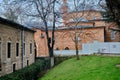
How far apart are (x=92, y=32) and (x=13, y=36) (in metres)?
30.4

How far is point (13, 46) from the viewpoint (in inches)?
888

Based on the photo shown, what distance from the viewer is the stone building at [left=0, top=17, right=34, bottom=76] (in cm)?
1932

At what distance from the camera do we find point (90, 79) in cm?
1702

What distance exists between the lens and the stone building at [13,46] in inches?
761

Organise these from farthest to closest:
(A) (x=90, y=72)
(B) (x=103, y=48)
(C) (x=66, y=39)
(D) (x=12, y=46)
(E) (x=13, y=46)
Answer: (C) (x=66, y=39) < (B) (x=103, y=48) < (E) (x=13, y=46) < (D) (x=12, y=46) < (A) (x=90, y=72)


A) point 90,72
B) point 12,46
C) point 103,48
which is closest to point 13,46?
point 12,46

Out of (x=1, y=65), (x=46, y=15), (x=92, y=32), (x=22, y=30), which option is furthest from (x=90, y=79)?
(x=92, y=32)

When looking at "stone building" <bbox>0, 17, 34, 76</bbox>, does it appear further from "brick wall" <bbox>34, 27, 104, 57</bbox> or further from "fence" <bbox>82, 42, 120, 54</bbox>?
"brick wall" <bbox>34, 27, 104, 57</bbox>

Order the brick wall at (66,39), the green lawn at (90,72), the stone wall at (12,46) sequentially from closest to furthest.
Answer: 1. the green lawn at (90,72)
2. the stone wall at (12,46)
3. the brick wall at (66,39)

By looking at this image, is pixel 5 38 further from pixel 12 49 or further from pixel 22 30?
pixel 22 30

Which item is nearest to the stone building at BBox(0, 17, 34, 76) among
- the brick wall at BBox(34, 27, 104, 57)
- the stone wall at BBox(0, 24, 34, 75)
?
the stone wall at BBox(0, 24, 34, 75)

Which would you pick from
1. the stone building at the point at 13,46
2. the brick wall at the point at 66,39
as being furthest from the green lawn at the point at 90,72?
the brick wall at the point at 66,39

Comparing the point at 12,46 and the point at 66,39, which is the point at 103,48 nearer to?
the point at 66,39

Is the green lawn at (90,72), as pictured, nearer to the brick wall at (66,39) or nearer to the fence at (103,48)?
the fence at (103,48)
